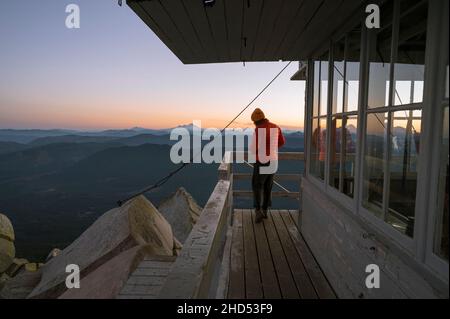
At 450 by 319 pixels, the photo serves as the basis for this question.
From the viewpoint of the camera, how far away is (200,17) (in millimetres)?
3656

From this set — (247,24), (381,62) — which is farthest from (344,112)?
(247,24)

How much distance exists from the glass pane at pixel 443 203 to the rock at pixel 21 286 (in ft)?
20.2

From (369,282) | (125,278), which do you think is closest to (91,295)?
(125,278)

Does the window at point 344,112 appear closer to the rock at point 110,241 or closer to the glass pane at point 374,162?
the glass pane at point 374,162

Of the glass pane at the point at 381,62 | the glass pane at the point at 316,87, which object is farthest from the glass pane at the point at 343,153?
the glass pane at the point at 316,87

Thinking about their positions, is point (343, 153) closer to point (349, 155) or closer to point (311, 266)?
point (349, 155)

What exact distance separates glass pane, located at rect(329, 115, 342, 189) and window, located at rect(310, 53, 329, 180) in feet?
0.94

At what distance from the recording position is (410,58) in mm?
2580

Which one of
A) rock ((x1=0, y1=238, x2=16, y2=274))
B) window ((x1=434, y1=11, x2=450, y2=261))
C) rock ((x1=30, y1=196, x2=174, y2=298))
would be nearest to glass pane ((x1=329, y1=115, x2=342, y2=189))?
window ((x1=434, y1=11, x2=450, y2=261))

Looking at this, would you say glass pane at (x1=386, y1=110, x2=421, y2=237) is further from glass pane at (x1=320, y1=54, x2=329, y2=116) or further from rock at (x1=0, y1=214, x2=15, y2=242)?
rock at (x1=0, y1=214, x2=15, y2=242)

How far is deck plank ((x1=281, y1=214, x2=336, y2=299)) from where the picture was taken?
3.76 m

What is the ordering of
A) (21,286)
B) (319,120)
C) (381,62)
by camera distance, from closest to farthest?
(381,62) < (319,120) < (21,286)

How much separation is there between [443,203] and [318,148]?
3180 millimetres

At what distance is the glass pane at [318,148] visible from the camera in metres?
4.64
